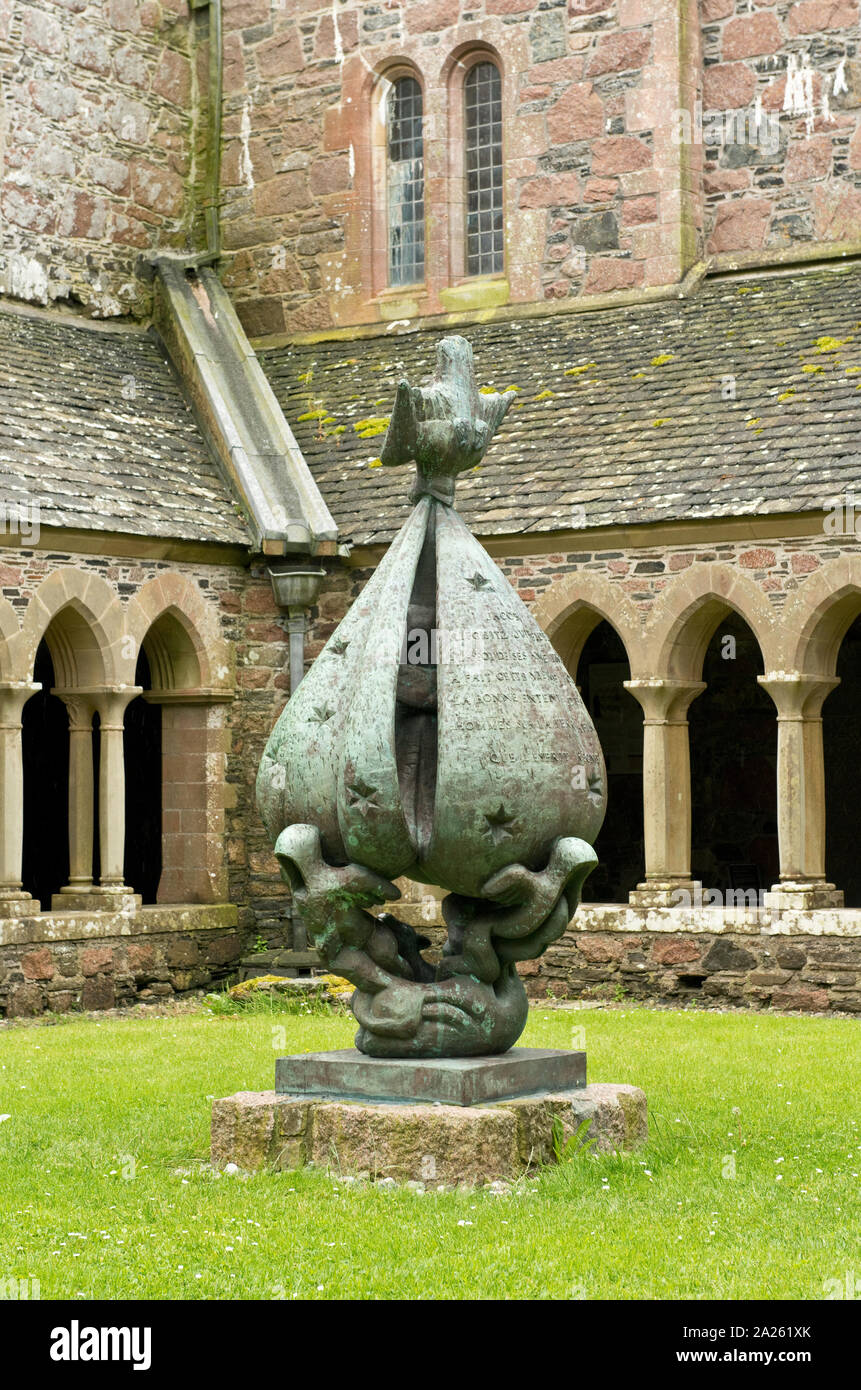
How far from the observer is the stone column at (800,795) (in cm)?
1202

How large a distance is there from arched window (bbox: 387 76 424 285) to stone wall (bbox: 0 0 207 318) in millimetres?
1519

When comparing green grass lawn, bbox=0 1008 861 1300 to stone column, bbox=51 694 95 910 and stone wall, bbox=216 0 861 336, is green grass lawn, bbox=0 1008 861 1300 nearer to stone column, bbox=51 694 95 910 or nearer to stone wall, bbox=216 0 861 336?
stone column, bbox=51 694 95 910

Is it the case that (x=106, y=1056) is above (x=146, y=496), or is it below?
below

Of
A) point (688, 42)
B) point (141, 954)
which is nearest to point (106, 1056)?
point (141, 954)

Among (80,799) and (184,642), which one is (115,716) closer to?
(80,799)

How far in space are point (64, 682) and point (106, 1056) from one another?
353 centimetres

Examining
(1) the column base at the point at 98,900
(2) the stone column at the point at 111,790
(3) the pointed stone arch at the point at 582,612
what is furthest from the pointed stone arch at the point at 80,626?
(3) the pointed stone arch at the point at 582,612

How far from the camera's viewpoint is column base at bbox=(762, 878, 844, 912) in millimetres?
11961

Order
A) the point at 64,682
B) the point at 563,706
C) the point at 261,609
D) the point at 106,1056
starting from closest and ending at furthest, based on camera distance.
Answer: the point at 563,706, the point at 106,1056, the point at 64,682, the point at 261,609

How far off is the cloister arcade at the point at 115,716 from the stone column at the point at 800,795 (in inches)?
145

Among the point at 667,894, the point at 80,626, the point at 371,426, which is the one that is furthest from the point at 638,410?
the point at 80,626

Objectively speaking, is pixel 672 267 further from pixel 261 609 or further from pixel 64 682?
pixel 64 682

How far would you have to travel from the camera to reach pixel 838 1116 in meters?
7.91

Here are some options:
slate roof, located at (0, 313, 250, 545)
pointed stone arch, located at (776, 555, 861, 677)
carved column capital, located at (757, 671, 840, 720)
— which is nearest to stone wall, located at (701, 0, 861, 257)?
→ pointed stone arch, located at (776, 555, 861, 677)
